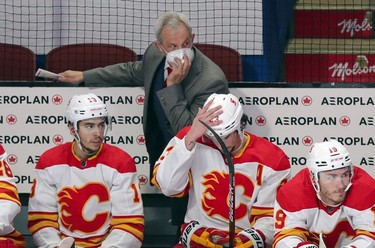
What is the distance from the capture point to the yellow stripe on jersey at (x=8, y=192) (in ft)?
19.4

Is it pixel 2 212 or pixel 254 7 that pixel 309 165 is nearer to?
pixel 2 212

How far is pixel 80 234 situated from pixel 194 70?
3.61ft

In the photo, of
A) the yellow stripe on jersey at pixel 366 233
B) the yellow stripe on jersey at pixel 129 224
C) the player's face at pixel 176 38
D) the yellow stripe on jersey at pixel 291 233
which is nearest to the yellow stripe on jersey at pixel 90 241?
the yellow stripe on jersey at pixel 129 224

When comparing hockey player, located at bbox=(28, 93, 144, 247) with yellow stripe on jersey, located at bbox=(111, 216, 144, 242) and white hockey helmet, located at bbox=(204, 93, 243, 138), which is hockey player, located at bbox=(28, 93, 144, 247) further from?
white hockey helmet, located at bbox=(204, 93, 243, 138)

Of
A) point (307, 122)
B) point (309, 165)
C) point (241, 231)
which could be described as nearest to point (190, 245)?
point (241, 231)

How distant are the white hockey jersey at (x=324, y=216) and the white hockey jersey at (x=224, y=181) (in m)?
0.22

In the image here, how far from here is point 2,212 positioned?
5.83 m

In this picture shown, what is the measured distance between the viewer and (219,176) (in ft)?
20.1

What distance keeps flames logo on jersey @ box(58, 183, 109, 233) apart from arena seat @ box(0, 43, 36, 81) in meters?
1.58

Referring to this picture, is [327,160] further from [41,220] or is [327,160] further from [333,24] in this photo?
[333,24]

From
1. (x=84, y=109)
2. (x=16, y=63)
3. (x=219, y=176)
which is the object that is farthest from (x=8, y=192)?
(x=16, y=63)

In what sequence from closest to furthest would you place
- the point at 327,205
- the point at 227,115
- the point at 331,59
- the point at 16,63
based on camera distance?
the point at 327,205 → the point at 227,115 → the point at 16,63 → the point at 331,59

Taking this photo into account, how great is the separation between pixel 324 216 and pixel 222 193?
1.74ft

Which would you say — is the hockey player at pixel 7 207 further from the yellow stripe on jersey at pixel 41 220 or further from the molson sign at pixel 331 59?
the molson sign at pixel 331 59
